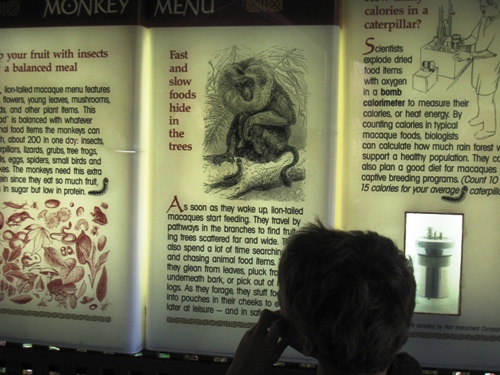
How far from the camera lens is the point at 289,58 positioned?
2555 millimetres

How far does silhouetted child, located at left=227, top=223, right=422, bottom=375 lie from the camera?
1.38 m

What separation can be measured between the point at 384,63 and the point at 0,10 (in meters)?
2.10

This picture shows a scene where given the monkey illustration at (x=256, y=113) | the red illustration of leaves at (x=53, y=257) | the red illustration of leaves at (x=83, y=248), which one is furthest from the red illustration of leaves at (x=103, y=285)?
the monkey illustration at (x=256, y=113)

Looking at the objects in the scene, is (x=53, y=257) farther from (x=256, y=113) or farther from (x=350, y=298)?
(x=350, y=298)

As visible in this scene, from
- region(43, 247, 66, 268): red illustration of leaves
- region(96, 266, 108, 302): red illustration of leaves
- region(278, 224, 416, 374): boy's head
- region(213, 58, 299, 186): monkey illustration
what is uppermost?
region(213, 58, 299, 186): monkey illustration

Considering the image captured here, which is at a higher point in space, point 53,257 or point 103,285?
point 53,257

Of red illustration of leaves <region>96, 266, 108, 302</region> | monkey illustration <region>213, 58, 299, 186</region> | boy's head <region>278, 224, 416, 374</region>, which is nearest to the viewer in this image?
Answer: boy's head <region>278, 224, 416, 374</region>

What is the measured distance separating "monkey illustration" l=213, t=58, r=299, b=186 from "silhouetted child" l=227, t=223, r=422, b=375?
44.4 inches

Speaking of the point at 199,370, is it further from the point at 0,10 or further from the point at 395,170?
the point at 0,10

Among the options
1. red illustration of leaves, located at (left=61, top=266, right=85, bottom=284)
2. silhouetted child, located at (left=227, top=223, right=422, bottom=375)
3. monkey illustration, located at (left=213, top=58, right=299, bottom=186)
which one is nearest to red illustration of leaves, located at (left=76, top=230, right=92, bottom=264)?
red illustration of leaves, located at (left=61, top=266, right=85, bottom=284)

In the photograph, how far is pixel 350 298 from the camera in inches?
54.0

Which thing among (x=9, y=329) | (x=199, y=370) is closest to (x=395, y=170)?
(x=199, y=370)

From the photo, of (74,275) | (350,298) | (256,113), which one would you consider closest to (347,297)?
(350,298)

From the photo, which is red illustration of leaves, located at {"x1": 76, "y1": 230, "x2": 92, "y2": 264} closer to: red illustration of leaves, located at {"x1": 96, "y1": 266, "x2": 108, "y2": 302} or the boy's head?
red illustration of leaves, located at {"x1": 96, "y1": 266, "x2": 108, "y2": 302}
